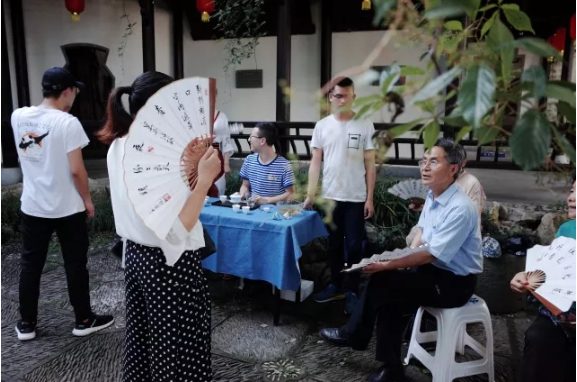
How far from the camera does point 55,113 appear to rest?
117 inches

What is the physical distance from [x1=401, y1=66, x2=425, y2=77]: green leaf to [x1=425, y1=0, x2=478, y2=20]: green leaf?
80mm

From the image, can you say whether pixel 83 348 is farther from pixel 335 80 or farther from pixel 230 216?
pixel 335 80

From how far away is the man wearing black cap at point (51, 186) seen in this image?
2977 millimetres

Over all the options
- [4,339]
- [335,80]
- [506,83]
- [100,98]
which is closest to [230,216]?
[4,339]

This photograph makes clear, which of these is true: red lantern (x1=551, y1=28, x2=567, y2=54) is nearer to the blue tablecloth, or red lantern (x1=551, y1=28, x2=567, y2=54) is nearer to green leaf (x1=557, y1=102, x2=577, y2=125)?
the blue tablecloth

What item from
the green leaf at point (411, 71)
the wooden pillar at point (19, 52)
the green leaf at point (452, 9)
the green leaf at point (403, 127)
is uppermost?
the wooden pillar at point (19, 52)

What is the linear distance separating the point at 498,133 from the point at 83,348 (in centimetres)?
325

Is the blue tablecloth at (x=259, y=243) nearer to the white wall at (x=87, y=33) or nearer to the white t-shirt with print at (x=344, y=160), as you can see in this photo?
the white t-shirt with print at (x=344, y=160)

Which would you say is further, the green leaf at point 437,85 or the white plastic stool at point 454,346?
the white plastic stool at point 454,346

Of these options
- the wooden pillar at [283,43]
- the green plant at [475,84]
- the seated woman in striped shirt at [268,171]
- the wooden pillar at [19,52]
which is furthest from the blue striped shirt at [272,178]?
the wooden pillar at [19,52]

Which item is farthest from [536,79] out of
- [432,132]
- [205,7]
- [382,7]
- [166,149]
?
[205,7]

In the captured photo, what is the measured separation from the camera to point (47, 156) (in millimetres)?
3014

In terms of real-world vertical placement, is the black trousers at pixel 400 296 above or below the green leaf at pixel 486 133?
below

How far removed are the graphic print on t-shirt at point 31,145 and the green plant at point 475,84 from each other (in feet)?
9.19
